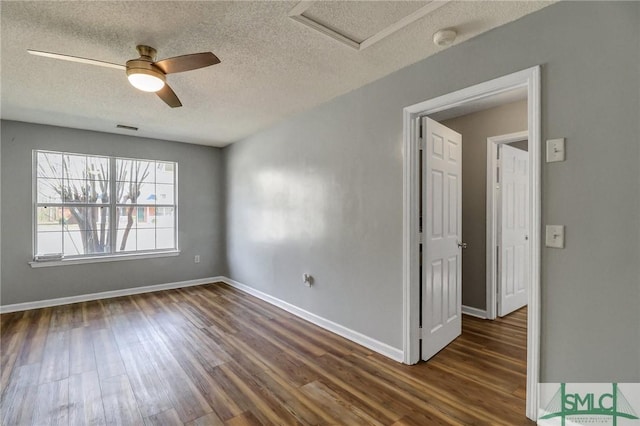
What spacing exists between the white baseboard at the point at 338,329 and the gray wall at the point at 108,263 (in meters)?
1.51

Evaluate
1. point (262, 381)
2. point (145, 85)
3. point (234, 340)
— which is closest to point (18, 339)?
point (234, 340)

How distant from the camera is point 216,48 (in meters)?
2.21

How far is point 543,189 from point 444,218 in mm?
1069

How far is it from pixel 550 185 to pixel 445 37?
116cm

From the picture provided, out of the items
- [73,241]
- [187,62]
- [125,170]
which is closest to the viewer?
[187,62]

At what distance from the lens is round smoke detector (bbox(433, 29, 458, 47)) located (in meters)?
1.96

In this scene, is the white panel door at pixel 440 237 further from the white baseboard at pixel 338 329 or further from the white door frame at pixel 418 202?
the white baseboard at pixel 338 329

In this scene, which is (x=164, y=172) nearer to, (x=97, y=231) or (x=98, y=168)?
(x=98, y=168)

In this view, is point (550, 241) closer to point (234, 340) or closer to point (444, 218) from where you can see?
point (444, 218)

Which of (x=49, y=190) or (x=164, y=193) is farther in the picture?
(x=164, y=193)

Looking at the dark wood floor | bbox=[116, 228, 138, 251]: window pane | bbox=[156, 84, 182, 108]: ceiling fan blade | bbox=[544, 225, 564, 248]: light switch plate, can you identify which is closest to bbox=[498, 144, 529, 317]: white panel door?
the dark wood floor

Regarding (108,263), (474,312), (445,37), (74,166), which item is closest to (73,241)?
(108,263)

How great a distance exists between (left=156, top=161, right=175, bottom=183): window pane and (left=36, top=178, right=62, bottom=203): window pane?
1.30 meters

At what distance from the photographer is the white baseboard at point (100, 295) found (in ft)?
13.0
